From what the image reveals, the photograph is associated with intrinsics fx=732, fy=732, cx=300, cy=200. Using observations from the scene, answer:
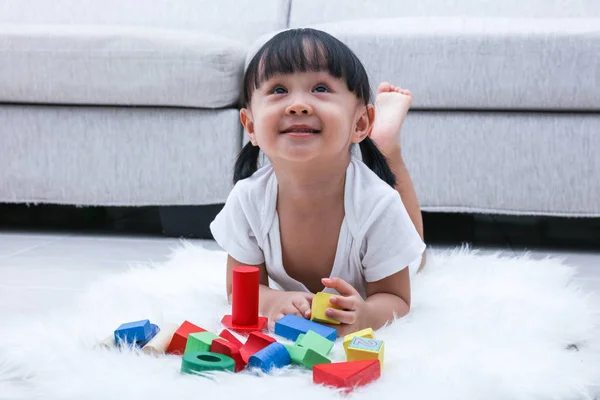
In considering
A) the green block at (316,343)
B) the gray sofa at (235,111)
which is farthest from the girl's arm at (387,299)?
the gray sofa at (235,111)

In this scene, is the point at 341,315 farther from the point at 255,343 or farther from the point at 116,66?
the point at 116,66

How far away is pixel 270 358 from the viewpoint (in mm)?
783

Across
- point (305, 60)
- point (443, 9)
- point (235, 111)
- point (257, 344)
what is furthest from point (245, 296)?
point (443, 9)

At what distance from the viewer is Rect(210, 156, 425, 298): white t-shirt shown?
104 centimetres

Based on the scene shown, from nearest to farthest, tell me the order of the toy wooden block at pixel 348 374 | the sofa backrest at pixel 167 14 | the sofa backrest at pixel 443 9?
the toy wooden block at pixel 348 374
the sofa backrest at pixel 443 9
the sofa backrest at pixel 167 14

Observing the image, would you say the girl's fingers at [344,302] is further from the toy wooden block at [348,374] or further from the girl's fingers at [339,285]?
the toy wooden block at [348,374]

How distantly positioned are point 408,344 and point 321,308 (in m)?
0.12

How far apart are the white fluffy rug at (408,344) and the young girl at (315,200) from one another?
74mm

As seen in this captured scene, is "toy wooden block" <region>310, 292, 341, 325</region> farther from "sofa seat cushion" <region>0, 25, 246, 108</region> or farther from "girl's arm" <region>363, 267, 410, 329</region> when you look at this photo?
"sofa seat cushion" <region>0, 25, 246, 108</region>

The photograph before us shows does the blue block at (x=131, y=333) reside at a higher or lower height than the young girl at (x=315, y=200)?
lower

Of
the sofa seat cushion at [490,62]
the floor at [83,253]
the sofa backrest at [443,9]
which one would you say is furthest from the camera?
the sofa backrest at [443,9]

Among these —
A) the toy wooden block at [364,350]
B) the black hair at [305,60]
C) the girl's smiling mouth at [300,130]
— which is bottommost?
the toy wooden block at [364,350]

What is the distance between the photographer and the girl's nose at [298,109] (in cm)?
94

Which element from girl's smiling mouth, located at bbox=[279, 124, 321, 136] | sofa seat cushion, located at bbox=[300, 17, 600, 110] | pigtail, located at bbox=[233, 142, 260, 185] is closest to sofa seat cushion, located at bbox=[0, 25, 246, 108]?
sofa seat cushion, located at bbox=[300, 17, 600, 110]
